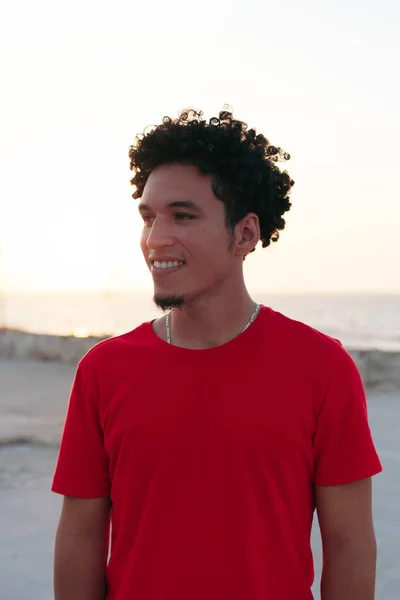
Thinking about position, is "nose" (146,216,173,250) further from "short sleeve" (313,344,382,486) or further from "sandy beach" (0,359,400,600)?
"sandy beach" (0,359,400,600)

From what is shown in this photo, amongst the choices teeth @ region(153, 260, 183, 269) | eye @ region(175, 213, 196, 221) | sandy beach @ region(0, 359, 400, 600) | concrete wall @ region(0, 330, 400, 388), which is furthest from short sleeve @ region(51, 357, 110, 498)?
concrete wall @ region(0, 330, 400, 388)

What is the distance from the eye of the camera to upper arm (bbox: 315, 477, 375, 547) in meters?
1.50

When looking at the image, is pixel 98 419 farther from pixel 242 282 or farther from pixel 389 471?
pixel 389 471

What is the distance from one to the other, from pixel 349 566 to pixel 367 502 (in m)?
0.15

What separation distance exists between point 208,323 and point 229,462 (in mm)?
361

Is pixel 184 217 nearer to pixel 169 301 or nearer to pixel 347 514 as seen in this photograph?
pixel 169 301

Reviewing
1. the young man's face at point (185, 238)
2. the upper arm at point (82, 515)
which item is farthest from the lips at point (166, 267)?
the upper arm at point (82, 515)

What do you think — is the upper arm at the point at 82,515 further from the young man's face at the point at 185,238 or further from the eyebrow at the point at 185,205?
the eyebrow at the point at 185,205

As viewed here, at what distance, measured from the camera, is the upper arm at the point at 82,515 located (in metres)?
1.62

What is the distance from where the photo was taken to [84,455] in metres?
1.60

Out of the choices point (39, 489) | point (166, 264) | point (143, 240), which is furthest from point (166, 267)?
point (39, 489)

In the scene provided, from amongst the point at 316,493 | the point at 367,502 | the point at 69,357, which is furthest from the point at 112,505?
the point at 69,357

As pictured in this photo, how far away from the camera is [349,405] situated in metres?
1.51

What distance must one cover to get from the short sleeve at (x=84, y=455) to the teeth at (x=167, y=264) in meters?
0.32
